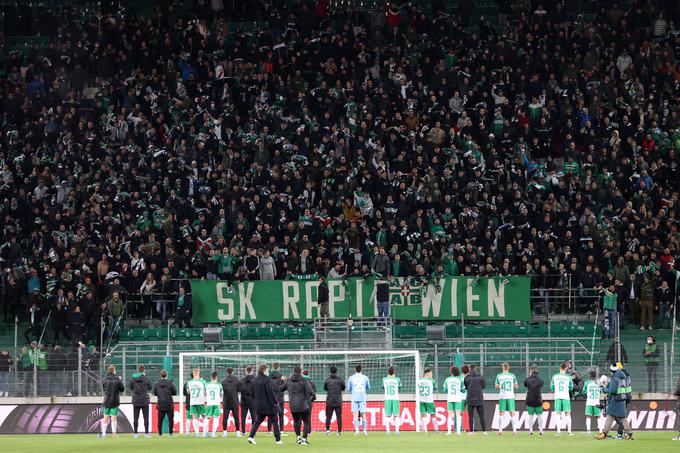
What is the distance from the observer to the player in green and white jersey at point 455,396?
3278cm

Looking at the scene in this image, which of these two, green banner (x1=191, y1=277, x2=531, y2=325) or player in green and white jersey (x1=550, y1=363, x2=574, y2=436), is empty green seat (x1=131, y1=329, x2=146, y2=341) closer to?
green banner (x1=191, y1=277, x2=531, y2=325)

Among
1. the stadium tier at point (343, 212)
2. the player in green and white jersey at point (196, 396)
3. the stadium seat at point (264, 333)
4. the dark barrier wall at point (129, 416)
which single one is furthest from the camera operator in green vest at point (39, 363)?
the stadium seat at point (264, 333)

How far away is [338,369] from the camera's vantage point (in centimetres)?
3634

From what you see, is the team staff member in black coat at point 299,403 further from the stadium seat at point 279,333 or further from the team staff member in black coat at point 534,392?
the stadium seat at point 279,333

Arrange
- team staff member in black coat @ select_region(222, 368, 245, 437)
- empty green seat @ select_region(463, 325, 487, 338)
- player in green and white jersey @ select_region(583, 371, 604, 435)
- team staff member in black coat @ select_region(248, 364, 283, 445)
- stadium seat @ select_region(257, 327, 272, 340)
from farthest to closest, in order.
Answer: stadium seat @ select_region(257, 327, 272, 340)
empty green seat @ select_region(463, 325, 487, 338)
player in green and white jersey @ select_region(583, 371, 604, 435)
team staff member in black coat @ select_region(222, 368, 245, 437)
team staff member in black coat @ select_region(248, 364, 283, 445)

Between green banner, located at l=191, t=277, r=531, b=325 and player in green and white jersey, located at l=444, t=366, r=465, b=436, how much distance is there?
4869 mm

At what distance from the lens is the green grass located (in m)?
27.2

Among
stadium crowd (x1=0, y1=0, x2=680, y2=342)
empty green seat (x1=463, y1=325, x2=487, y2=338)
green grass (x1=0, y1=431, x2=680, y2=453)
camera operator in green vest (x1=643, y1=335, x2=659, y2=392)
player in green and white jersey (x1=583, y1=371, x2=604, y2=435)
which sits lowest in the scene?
green grass (x1=0, y1=431, x2=680, y2=453)

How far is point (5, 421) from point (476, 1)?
23407 mm

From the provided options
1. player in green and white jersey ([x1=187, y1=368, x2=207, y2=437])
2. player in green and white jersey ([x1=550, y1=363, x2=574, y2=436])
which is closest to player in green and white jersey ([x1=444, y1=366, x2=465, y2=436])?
player in green and white jersey ([x1=550, y1=363, x2=574, y2=436])

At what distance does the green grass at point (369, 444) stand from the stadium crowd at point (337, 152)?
705 cm

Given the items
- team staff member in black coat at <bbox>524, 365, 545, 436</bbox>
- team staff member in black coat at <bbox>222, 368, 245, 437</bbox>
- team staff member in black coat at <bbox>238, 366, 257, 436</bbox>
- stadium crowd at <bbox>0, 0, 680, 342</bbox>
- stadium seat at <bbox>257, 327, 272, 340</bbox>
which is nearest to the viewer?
team staff member in black coat at <bbox>238, 366, 257, 436</bbox>

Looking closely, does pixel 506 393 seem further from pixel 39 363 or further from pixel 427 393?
pixel 39 363

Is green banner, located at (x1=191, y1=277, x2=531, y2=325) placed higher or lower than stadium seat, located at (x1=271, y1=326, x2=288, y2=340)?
higher
